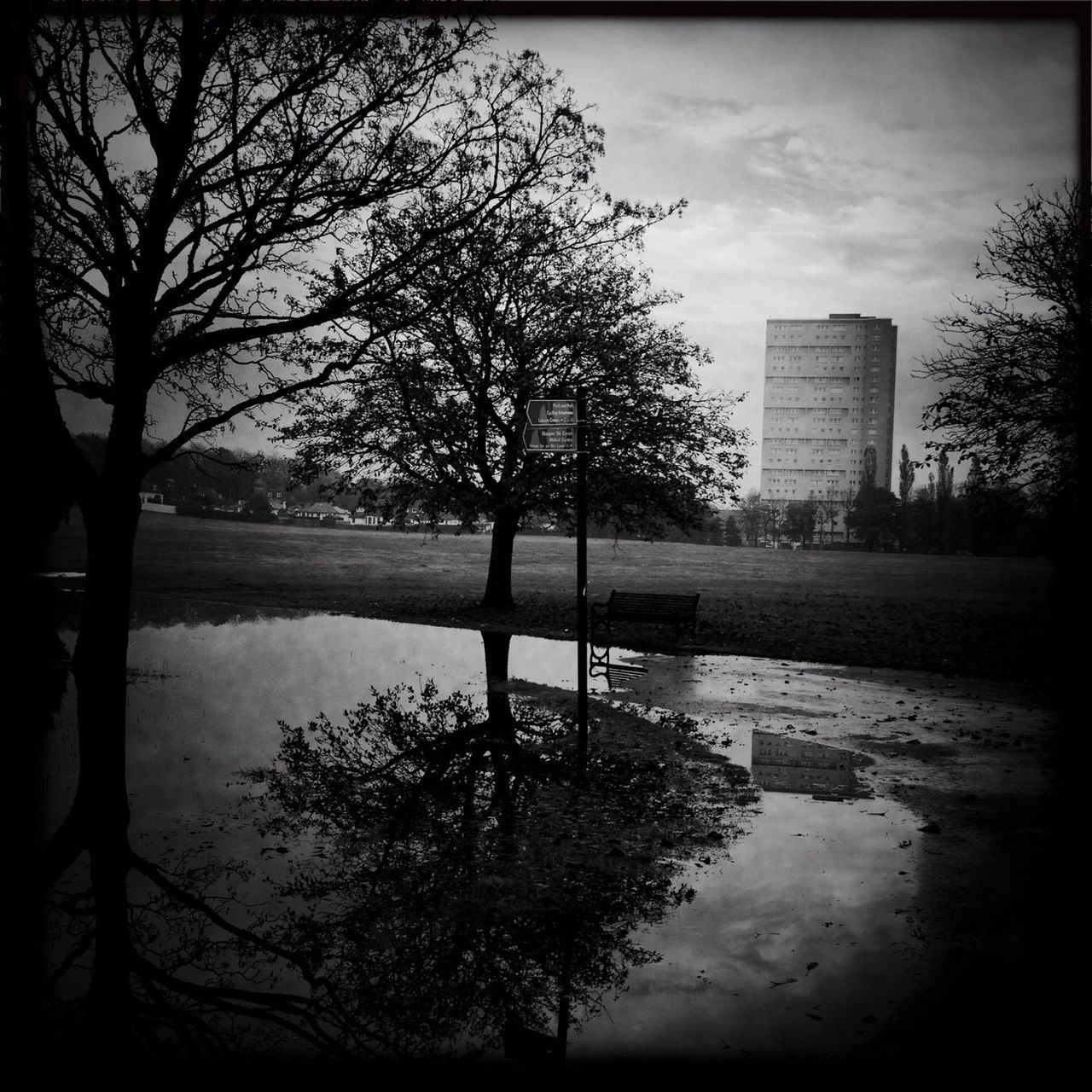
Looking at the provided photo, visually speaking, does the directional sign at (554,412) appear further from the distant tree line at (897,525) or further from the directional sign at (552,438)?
the distant tree line at (897,525)

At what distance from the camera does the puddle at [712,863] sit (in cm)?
354

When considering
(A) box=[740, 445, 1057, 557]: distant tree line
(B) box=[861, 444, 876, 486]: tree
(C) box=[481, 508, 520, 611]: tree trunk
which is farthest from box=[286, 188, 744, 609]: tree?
(B) box=[861, 444, 876, 486]: tree

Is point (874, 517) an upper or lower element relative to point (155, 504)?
upper

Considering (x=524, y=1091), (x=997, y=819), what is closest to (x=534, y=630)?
(x=997, y=819)

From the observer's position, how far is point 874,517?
91250mm

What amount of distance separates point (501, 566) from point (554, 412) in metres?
14.4

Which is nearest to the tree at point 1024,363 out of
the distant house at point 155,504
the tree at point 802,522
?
the distant house at point 155,504

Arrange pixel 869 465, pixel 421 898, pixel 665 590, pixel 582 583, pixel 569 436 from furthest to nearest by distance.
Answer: pixel 869 465 → pixel 665 590 → pixel 582 583 → pixel 569 436 → pixel 421 898

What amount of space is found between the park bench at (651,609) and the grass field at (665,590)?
610 millimetres

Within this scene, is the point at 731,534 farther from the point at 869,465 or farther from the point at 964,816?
the point at 964,816

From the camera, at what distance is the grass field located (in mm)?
17172

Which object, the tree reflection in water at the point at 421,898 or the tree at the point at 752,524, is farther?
the tree at the point at 752,524

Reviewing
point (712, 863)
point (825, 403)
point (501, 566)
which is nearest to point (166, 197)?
point (712, 863)

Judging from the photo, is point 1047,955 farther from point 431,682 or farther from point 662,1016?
point 431,682
